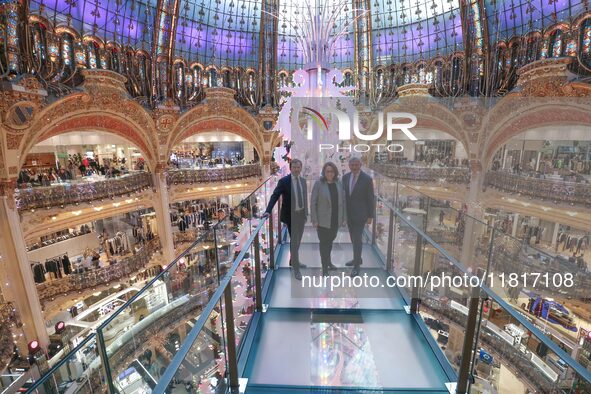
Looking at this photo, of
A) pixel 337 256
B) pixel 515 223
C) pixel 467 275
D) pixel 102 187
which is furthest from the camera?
pixel 515 223

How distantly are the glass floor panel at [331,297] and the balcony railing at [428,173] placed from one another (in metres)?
12.7

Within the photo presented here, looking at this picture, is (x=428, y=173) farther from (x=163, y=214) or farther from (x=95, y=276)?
(x=95, y=276)

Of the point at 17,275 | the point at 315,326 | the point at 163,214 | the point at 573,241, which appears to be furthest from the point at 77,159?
the point at 573,241

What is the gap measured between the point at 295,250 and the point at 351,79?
1791 cm

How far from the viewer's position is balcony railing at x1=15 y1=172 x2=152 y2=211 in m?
10.2

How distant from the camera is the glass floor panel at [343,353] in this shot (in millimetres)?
2195

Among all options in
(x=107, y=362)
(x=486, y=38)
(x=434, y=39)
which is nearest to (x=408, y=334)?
(x=107, y=362)

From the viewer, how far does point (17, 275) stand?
30.6ft

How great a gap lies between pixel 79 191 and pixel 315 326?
1236 centimetres

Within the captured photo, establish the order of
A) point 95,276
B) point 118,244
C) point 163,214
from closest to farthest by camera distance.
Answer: point 95,276 < point 118,244 < point 163,214

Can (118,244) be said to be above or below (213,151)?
below

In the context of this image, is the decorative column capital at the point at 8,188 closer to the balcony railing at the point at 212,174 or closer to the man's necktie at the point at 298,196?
the balcony railing at the point at 212,174

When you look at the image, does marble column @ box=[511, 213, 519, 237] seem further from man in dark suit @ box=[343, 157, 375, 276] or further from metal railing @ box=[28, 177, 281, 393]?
man in dark suit @ box=[343, 157, 375, 276]

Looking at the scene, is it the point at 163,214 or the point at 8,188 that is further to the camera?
the point at 163,214
